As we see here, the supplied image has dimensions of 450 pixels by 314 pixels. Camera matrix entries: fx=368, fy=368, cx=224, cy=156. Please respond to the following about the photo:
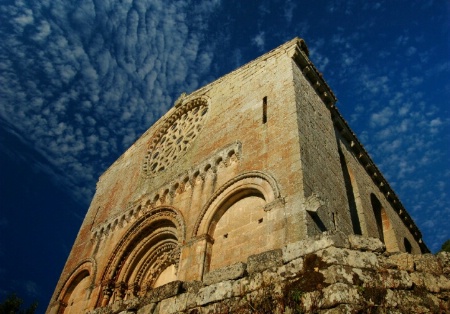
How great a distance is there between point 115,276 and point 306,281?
29.3 feet

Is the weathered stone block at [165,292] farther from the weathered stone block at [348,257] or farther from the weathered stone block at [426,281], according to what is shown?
the weathered stone block at [426,281]

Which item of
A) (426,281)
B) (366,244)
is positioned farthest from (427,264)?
(366,244)

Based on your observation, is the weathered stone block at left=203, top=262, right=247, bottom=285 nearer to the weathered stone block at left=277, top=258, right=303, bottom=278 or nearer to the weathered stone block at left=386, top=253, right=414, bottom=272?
the weathered stone block at left=277, top=258, right=303, bottom=278

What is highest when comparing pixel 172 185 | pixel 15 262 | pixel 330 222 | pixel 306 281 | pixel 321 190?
pixel 15 262

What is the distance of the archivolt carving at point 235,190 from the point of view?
8.30 m

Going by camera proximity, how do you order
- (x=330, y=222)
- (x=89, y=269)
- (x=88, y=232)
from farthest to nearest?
(x=88, y=232) → (x=89, y=269) → (x=330, y=222)

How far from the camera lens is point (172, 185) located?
1112cm

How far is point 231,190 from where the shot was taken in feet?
29.5

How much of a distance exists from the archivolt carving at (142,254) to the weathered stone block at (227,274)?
20.1ft

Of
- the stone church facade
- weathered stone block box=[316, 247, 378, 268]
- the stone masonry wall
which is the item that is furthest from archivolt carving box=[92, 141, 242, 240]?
weathered stone block box=[316, 247, 378, 268]

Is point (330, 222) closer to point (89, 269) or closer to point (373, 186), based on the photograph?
point (373, 186)

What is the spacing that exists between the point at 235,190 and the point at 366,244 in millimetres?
5096

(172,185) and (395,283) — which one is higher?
(172,185)

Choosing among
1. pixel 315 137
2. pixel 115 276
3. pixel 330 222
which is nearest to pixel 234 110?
pixel 315 137
